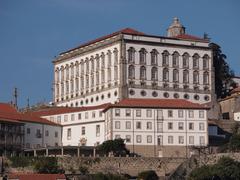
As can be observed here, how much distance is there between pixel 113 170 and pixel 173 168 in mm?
6779

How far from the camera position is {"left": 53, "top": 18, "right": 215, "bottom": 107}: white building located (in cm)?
10838

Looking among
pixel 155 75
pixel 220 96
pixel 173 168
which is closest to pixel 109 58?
pixel 155 75

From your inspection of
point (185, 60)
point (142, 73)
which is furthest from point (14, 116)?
point (185, 60)

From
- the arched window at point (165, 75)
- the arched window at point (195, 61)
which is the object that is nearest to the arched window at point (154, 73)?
the arched window at point (165, 75)

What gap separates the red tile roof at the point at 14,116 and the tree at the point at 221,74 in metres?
28.4

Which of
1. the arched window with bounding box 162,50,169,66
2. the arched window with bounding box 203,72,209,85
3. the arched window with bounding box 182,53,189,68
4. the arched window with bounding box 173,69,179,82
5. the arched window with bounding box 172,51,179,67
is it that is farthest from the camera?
the arched window with bounding box 203,72,209,85

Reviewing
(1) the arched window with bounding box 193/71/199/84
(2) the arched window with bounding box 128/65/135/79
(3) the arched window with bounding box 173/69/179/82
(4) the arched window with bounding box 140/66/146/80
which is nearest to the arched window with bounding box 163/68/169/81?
(3) the arched window with bounding box 173/69/179/82

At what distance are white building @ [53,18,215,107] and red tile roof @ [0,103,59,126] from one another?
1142 cm

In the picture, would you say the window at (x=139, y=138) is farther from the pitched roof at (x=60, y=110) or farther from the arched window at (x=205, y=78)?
the arched window at (x=205, y=78)

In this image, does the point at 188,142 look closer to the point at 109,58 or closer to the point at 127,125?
the point at 127,125

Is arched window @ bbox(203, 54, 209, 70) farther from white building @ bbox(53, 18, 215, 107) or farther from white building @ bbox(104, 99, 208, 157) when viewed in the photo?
white building @ bbox(104, 99, 208, 157)

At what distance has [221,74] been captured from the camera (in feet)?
389

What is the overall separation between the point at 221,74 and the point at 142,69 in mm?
14760

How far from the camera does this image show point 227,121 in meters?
105
